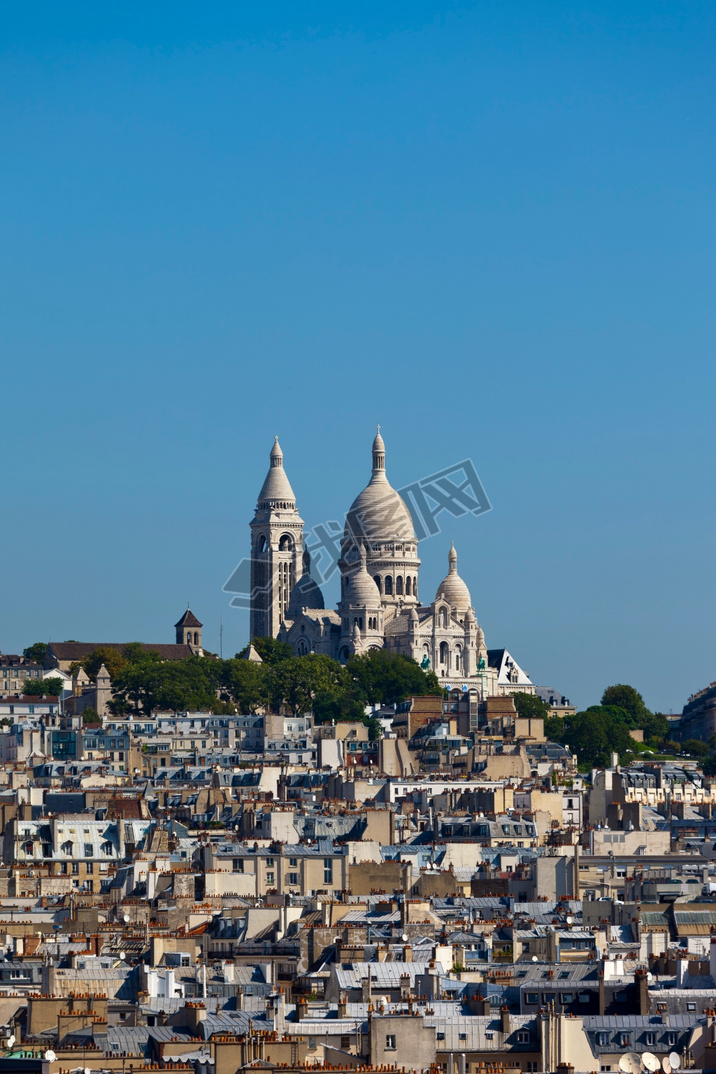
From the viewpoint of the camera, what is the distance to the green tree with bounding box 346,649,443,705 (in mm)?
177625

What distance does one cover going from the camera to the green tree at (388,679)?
583ft

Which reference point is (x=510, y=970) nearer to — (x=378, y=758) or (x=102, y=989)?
(x=102, y=989)

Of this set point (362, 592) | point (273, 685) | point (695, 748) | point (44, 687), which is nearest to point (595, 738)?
point (695, 748)

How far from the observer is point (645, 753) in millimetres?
157750

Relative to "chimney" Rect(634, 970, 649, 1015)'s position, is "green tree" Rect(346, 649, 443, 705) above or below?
above

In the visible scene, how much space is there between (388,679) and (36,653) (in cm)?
2722

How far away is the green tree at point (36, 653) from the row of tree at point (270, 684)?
11499 millimetres

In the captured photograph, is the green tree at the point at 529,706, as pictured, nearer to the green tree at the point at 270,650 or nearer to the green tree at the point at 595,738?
the green tree at the point at 595,738

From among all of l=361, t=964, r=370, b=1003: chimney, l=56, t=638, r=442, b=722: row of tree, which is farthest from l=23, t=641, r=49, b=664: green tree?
l=361, t=964, r=370, b=1003: chimney

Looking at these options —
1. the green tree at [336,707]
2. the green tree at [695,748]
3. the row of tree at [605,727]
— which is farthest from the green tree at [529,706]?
the green tree at [336,707]

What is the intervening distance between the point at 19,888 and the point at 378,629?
126 m

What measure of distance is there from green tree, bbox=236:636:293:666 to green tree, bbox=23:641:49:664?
465 inches

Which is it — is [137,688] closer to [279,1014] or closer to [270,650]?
[270,650]

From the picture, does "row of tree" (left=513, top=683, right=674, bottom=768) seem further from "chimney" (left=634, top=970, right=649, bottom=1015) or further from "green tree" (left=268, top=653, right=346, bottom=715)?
"chimney" (left=634, top=970, right=649, bottom=1015)
